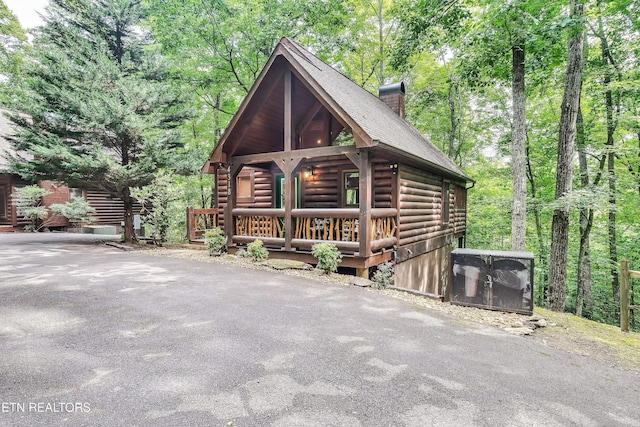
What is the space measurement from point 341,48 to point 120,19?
10.1 metres

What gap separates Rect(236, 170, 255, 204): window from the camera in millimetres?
12766

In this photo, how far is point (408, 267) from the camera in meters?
9.81

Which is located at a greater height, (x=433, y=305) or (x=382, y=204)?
(x=382, y=204)

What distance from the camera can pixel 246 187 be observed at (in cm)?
1309

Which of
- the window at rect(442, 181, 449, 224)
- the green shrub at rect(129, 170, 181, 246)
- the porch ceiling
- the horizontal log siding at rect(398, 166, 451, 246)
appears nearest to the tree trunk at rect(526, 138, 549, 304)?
the window at rect(442, 181, 449, 224)

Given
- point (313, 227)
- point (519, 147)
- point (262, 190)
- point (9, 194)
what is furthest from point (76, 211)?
point (519, 147)

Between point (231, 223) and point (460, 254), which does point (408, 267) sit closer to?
point (460, 254)

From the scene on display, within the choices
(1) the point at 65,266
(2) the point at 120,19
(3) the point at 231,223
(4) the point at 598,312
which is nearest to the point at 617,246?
(4) the point at 598,312

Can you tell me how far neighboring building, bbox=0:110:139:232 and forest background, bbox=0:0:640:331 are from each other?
3.81 m

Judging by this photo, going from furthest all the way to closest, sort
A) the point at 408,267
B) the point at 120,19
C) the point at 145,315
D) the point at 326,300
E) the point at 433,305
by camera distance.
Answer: the point at 120,19 → the point at 408,267 → the point at 433,305 → the point at 326,300 → the point at 145,315

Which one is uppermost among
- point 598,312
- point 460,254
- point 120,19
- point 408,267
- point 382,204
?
point 120,19

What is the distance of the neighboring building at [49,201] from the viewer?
16875 millimetres

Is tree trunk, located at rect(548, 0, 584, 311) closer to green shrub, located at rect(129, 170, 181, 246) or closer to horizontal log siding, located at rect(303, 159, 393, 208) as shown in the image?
horizontal log siding, located at rect(303, 159, 393, 208)

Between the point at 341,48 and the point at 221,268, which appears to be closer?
the point at 221,268
